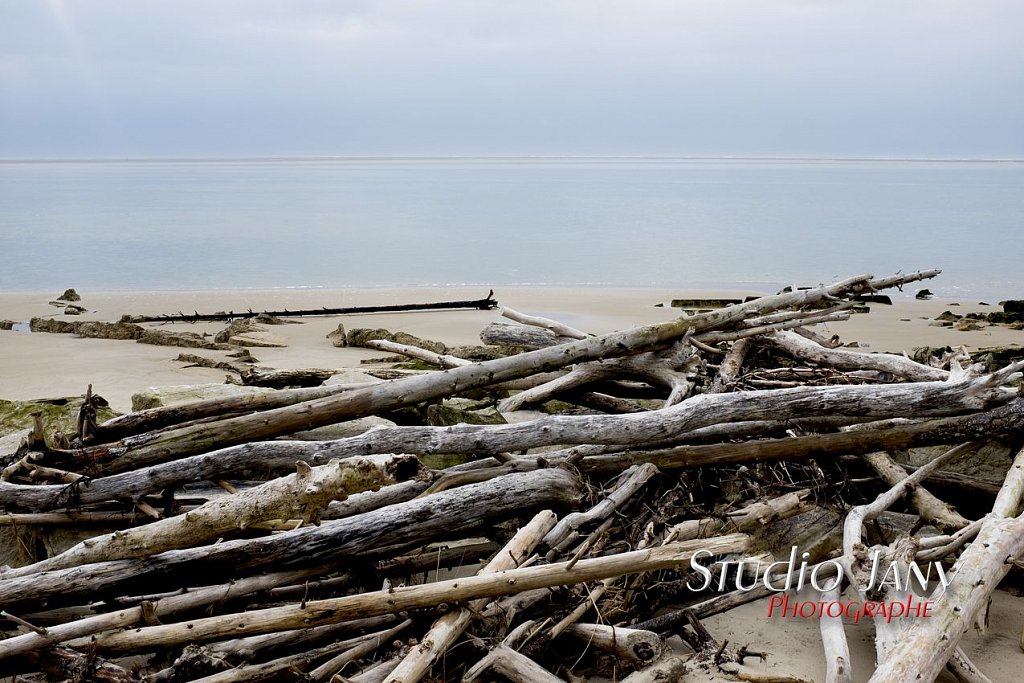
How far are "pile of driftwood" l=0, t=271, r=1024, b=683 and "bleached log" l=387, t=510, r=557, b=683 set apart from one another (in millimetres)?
11

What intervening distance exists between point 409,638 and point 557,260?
2380 cm

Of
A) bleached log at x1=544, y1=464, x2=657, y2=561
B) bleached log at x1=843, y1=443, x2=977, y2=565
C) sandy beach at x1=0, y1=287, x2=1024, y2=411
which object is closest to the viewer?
bleached log at x1=843, y1=443, x2=977, y2=565

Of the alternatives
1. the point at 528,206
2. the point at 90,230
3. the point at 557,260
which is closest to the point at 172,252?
the point at 90,230

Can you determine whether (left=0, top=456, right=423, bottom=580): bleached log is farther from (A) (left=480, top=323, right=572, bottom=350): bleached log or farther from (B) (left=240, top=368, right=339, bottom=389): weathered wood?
(A) (left=480, top=323, right=572, bottom=350): bleached log

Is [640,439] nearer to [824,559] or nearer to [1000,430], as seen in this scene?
[824,559]

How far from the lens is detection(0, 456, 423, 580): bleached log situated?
3.36 meters

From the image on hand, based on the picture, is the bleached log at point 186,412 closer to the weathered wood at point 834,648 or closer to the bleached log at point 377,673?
the bleached log at point 377,673

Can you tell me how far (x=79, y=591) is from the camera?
3604mm

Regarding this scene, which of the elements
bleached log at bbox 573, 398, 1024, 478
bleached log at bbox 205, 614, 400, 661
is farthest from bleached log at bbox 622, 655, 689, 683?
bleached log at bbox 573, 398, 1024, 478

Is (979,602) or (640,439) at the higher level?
(640,439)

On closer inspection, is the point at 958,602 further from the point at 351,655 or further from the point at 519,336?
the point at 519,336

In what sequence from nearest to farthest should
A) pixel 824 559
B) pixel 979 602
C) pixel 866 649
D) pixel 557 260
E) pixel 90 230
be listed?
1. pixel 979 602
2. pixel 866 649
3. pixel 824 559
4. pixel 557 260
5. pixel 90 230

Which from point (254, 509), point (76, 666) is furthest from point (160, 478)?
point (76, 666)

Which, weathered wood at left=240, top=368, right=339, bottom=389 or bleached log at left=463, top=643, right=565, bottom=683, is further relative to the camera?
weathered wood at left=240, top=368, right=339, bottom=389
